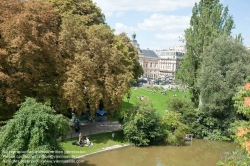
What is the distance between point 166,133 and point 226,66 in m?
9.60

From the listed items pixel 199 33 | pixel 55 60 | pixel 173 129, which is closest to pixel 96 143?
pixel 55 60

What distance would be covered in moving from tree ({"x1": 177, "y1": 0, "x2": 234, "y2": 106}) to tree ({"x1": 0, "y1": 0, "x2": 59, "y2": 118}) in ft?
57.5

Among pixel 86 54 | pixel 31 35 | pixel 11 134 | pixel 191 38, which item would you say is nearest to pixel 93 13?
pixel 86 54

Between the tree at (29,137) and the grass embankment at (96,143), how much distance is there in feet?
15.4

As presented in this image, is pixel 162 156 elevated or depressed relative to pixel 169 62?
depressed

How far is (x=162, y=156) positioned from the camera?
20.6m

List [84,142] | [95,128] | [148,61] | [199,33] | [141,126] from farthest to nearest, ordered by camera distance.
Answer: [148,61], [199,33], [95,128], [141,126], [84,142]

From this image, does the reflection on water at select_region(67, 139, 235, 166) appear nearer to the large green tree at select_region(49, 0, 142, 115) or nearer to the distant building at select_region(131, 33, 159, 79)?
the large green tree at select_region(49, 0, 142, 115)

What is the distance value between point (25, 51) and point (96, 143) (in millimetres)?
9628

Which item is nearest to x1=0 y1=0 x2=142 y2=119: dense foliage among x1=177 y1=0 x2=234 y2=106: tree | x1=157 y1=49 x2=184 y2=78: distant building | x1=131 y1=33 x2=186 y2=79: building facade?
x1=177 y1=0 x2=234 y2=106: tree

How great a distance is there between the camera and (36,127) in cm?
1354

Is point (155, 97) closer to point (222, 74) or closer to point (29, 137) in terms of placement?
point (222, 74)

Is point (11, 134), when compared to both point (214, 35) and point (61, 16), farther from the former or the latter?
point (214, 35)

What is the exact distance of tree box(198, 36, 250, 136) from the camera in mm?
24656
